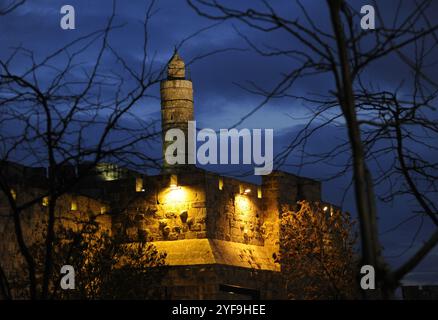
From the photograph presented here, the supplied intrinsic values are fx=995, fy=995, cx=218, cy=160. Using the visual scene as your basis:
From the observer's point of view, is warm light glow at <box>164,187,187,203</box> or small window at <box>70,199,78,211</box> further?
warm light glow at <box>164,187,187,203</box>

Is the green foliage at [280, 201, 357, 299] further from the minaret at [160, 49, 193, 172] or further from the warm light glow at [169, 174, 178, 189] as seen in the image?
the minaret at [160, 49, 193, 172]

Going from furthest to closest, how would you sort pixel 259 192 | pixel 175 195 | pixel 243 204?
1. pixel 259 192
2. pixel 243 204
3. pixel 175 195

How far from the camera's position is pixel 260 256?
27156 millimetres

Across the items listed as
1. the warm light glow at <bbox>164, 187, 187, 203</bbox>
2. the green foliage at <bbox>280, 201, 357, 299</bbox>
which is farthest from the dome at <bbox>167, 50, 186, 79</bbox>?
the warm light glow at <bbox>164, 187, 187, 203</bbox>

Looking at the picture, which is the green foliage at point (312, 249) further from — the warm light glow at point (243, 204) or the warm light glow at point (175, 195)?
the warm light glow at point (175, 195)

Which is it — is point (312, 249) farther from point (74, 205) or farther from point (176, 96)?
point (176, 96)

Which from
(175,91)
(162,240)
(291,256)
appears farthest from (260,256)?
(175,91)

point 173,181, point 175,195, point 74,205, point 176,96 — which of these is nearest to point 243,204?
point 175,195

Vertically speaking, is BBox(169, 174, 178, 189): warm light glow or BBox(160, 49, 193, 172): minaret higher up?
BBox(160, 49, 193, 172): minaret

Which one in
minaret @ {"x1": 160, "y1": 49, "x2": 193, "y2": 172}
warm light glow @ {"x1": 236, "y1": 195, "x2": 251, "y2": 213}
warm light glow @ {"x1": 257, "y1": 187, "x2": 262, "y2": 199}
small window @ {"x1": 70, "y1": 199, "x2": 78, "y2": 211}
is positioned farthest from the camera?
minaret @ {"x1": 160, "y1": 49, "x2": 193, "y2": 172}
